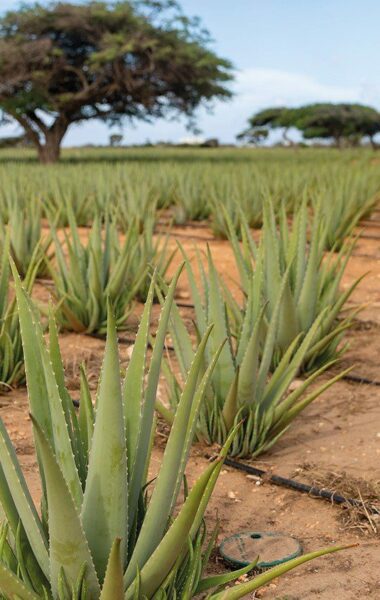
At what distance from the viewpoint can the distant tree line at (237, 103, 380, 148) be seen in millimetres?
44406

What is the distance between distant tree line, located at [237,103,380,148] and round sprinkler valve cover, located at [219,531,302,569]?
1726 inches

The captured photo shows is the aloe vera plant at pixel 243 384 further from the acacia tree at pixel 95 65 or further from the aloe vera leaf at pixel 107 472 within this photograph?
the acacia tree at pixel 95 65

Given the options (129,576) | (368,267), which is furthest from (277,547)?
(368,267)

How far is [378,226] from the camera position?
7438 mm

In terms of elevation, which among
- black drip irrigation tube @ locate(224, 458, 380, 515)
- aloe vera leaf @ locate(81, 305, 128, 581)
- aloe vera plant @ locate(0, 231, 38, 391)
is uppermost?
aloe vera leaf @ locate(81, 305, 128, 581)

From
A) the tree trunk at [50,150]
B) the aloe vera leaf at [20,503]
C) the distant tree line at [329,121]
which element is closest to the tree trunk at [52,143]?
the tree trunk at [50,150]

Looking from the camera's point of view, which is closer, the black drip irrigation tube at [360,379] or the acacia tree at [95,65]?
the black drip irrigation tube at [360,379]

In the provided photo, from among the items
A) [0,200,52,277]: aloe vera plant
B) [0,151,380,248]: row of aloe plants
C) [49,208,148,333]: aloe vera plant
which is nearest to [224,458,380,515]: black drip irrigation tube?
[49,208,148,333]: aloe vera plant

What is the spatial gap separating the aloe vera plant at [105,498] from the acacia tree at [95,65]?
17.3 m

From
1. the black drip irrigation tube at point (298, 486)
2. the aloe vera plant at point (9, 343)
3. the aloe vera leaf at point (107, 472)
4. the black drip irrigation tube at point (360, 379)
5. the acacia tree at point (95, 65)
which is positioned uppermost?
the acacia tree at point (95, 65)

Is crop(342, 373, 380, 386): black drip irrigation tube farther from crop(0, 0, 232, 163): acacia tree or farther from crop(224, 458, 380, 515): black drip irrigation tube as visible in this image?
crop(0, 0, 232, 163): acacia tree

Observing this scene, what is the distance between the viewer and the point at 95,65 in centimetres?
1836

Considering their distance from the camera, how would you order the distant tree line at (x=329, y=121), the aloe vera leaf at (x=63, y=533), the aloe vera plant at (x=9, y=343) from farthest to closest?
the distant tree line at (x=329, y=121), the aloe vera plant at (x=9, y=343), the aloe vera leaf at (x=63, y=533)

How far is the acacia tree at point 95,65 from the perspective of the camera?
18609mm
